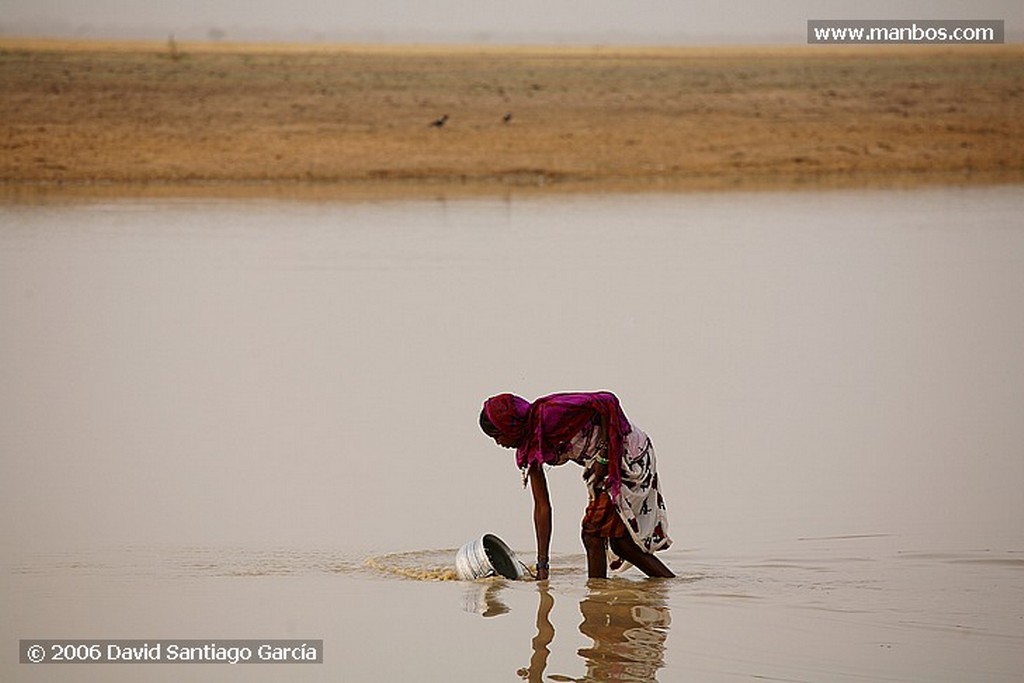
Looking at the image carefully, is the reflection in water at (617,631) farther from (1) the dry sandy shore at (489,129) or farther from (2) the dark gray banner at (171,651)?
(1) the dry sandy shore at (489,129)

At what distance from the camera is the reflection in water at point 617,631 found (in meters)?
6.55

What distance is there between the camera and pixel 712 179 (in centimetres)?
3147

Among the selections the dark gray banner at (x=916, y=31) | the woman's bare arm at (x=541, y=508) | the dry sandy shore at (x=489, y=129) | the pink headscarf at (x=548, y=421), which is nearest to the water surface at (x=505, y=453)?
the woman's bare arm at (x=541, y=508)

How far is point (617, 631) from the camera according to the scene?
23.3ft

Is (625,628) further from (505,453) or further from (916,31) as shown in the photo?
(916,31)

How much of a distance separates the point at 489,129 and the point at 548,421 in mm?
26688

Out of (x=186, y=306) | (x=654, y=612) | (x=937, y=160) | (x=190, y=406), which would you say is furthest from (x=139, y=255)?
(x=937, y=160)

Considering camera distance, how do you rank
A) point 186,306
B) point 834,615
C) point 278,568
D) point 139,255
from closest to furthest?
1. point 834,615
2. point 278,568
3. point 186,306
4. point 139,255

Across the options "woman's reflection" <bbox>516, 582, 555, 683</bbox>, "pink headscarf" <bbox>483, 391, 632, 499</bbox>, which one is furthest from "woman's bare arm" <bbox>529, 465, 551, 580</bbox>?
"woman's reflection" <bbox>516, 582, 555, 683</bbox>

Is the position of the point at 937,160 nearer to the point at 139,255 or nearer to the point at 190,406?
the point at 139,255

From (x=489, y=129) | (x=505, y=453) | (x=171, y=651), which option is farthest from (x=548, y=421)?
(x=489, y=129)

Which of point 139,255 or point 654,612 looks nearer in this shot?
point 654,612

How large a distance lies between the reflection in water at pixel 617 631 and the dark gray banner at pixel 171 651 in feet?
2.86

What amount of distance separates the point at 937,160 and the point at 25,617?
91.3ft
